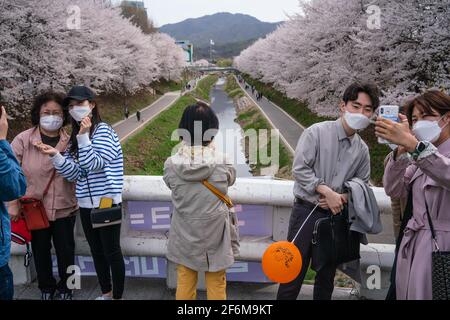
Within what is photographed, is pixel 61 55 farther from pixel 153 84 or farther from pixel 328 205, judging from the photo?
pixel 153 84

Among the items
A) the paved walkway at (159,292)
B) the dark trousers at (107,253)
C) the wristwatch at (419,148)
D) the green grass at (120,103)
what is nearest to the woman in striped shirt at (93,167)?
the dark trousers at (107,253)

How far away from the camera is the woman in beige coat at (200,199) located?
2.31 meters

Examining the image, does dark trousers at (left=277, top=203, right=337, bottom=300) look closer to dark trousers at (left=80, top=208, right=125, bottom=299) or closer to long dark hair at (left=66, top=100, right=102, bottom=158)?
→ dark trousers at (left=80, top=208, right=125, bottom=299)

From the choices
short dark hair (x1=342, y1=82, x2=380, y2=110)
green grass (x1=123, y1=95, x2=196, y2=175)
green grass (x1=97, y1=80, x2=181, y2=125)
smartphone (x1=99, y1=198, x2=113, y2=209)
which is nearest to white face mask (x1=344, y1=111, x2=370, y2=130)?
short dark hair (x1=342, y1=82, x2=380, y2=110)

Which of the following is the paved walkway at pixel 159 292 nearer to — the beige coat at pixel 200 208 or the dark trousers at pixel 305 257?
the dark trousers at pixel 305 257

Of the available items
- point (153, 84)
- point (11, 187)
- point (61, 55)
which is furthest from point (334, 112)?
point (153, 84)

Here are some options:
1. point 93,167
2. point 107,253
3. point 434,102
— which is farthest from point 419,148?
point 107,253

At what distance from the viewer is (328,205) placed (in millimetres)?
2436

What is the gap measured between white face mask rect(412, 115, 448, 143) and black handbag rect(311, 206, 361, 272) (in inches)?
26.7

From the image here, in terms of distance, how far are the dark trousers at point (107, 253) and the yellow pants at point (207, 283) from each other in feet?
2.01

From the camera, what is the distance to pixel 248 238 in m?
3.20

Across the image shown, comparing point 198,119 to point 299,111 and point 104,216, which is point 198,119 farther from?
point 299,111

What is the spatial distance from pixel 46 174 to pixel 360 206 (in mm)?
2277

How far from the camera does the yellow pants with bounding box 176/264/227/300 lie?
97.9 inches
